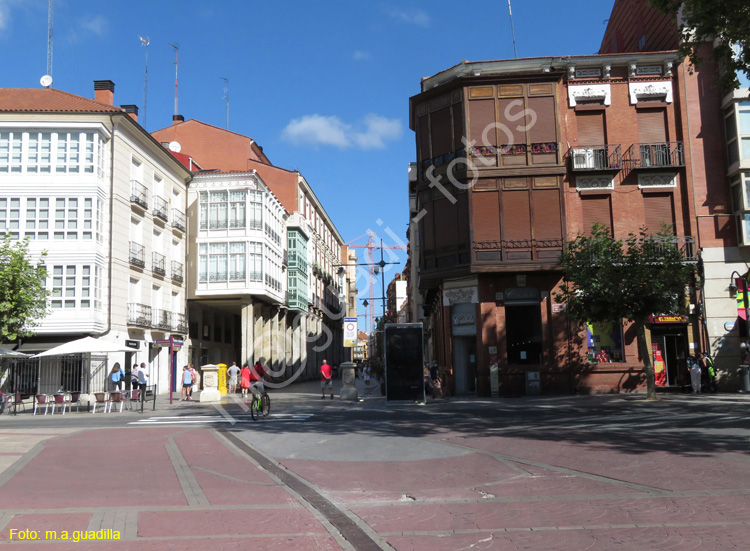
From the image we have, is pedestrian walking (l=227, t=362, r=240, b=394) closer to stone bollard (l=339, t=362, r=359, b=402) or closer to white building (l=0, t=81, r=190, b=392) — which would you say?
white building (l=0, t=81, r=190, b=392)

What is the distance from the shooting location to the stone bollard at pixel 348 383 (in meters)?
28.9

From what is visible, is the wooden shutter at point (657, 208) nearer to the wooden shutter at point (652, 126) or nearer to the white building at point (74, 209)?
the wooden shutter at point (652, 126)

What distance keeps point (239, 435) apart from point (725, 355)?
2081 cm

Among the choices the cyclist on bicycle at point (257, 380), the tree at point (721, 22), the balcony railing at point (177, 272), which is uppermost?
the tree at point (721, 22)

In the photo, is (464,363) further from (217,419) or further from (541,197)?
(217,419)

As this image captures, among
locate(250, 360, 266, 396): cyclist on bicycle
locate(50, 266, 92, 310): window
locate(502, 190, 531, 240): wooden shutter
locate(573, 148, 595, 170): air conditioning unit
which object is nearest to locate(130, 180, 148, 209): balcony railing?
locate(50, 266, 92, 310): window

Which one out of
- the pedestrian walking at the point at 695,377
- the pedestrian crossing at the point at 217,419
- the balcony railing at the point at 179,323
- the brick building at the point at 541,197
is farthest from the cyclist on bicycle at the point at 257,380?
the balcony railing at the point at 179,323

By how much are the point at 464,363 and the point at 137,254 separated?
1840 cm

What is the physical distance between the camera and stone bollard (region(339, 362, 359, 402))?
28938 mm

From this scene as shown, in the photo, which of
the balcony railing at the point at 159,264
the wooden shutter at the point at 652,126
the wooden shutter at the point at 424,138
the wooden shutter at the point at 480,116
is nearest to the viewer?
the wooden shutter at the point at 480,116

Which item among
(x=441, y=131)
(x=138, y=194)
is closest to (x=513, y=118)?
(x=441, y=131)

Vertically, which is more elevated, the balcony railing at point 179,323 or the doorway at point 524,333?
the balcony railing at point 179,323

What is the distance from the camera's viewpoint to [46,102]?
33438 millimetres

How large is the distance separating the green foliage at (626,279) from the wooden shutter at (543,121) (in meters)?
5.84
